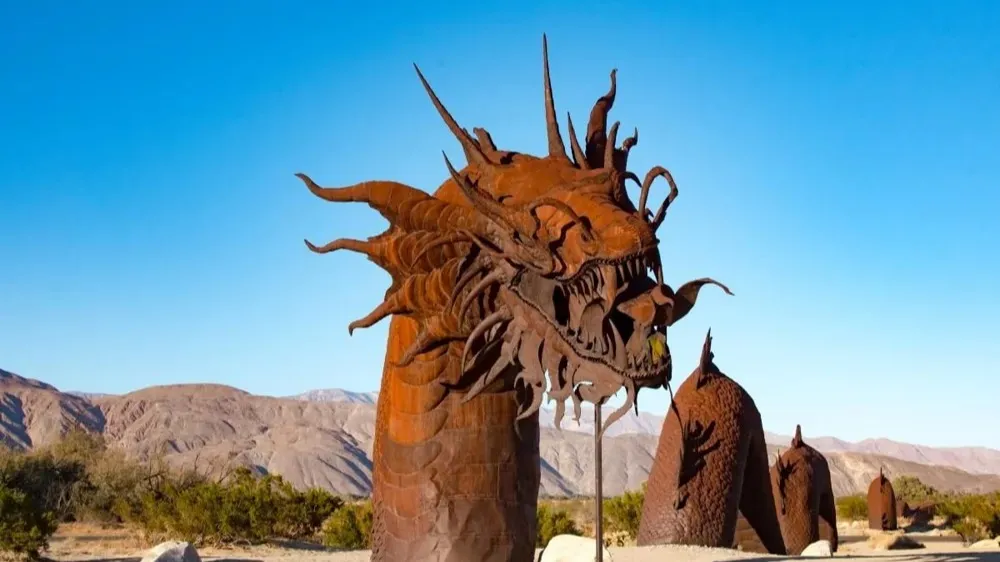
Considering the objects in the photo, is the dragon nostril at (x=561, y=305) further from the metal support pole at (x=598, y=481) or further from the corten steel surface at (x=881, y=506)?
the corten steel surface at (x=881, y=506)

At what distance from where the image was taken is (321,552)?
1869cm

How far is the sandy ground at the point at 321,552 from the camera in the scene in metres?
11.0

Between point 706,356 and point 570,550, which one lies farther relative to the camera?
point 706,356

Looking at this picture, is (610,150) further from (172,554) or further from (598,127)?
(172,554)

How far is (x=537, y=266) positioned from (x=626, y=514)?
22795 mm

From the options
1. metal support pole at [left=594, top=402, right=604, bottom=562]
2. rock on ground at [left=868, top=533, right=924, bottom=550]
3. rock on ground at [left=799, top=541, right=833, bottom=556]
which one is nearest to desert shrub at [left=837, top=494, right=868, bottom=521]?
rock on ground at [left=868, top=533, right=924, bottom=550]

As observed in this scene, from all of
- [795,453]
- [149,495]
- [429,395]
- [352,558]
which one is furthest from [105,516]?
[429,395]

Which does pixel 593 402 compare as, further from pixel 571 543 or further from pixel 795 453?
pixel 795 453

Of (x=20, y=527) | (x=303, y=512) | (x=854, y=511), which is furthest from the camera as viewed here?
(x=854, y=511)

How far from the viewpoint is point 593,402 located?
347 centimetres

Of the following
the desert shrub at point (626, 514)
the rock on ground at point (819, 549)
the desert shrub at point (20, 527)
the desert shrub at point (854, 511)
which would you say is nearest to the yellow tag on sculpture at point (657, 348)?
the rock on ground at point (819, 549)

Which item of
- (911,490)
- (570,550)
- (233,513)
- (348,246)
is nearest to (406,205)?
(348,246)

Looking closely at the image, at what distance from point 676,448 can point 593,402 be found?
7.96m

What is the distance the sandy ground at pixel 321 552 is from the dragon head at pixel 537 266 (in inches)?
221
